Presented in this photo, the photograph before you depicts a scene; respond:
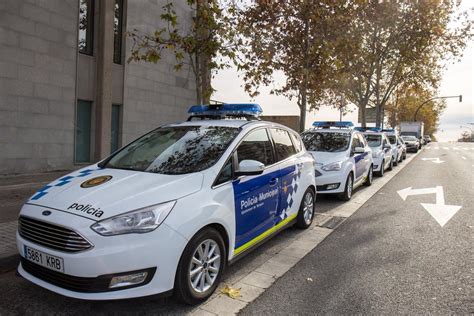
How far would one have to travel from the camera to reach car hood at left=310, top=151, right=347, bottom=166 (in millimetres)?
8015

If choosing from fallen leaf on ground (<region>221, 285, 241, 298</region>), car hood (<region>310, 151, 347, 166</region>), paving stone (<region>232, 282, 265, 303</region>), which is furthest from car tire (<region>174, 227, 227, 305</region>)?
car hood (<region>310, 151, 347, 166</region>)

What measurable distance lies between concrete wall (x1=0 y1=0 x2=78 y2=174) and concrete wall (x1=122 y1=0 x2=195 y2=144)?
7.21 ft

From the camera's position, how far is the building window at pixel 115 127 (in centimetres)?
1255

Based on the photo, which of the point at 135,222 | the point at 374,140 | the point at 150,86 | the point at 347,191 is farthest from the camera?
the point at 374,140

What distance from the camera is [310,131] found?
970 cm

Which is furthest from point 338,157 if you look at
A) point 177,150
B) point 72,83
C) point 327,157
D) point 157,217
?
point 72,83

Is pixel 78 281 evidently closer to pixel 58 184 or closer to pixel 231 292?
pixel 58 184

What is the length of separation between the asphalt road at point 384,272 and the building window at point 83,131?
8.63 m

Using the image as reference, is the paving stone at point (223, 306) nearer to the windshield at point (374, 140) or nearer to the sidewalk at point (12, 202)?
the sidewalk at point (12, 202)

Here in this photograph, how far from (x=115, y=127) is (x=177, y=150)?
9401 millimetres

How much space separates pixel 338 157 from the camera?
26.9ft

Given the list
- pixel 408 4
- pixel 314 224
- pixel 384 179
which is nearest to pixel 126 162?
pixel 314 224

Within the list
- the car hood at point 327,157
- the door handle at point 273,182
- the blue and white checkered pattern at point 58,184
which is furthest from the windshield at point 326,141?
the blue and white checkered pattern at point 58,184

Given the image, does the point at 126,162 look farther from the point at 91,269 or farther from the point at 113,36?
the point at 113,36
